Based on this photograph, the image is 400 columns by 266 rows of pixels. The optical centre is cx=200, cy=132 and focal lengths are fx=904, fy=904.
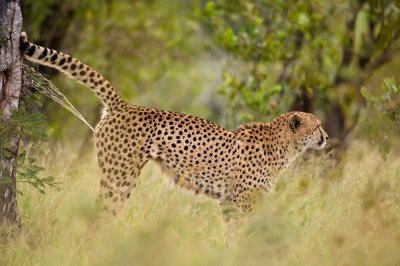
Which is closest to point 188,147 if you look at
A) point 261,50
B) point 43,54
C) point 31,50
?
point 43,54

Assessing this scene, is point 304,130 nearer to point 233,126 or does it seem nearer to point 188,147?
point 188,147

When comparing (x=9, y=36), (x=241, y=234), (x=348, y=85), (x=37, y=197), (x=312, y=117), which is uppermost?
(x=348, y=85)

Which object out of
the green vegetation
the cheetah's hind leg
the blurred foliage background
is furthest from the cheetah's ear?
the blurred foliage background

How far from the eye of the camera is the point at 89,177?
7457mm

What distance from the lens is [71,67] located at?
22.2ft

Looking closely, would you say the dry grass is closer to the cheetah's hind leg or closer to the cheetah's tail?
the cheetah's hind leg

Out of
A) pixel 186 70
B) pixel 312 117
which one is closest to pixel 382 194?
pixel 312 117

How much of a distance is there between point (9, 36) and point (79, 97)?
315 inches

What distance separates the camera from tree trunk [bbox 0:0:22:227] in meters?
6.15

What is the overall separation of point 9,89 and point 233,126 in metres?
5.78

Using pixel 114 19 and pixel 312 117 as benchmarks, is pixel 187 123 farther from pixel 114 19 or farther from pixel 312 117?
pixel 114 19

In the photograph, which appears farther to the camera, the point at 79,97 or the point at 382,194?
the point at 79,97

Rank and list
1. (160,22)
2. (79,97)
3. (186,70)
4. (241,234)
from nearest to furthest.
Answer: (241,234), (79,97), (160,22), (186,70)

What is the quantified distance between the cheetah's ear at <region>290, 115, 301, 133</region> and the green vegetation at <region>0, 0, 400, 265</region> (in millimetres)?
512
